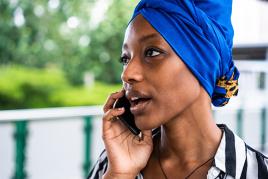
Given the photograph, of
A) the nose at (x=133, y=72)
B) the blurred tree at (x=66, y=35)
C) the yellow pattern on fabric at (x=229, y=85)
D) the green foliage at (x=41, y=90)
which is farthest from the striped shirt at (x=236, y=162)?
the green foliage at (x=41, y=90)

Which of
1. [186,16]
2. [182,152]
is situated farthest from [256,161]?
[186,16]

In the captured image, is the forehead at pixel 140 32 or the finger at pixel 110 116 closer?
the forehead at pixel 140 32

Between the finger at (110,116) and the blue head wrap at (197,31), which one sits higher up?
the blue head wrap at (197,31)

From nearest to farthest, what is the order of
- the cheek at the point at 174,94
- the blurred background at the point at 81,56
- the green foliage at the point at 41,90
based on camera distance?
the cheek at the point at 174,94
the blurred background at the point at 81,56
the green foliage at the point at 41,90

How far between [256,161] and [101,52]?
14.4m

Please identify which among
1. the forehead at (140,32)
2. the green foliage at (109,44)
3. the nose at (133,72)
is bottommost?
the nose at (133,72)

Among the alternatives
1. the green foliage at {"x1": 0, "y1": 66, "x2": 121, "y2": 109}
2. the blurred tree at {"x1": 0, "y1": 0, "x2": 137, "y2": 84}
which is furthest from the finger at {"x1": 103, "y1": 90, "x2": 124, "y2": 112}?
the green foliage at {"x1": 0, "y1": 66, "x2": 121, "y2": 109}

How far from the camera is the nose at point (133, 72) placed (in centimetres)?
→ 151

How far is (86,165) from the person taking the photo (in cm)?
548

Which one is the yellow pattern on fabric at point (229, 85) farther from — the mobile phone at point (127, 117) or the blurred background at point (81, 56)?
the blurred background at point (81, 56)

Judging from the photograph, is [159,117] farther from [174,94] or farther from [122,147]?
[122,147]

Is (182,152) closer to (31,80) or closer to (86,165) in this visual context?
(86,165)

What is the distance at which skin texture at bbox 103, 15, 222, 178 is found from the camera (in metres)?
1.49

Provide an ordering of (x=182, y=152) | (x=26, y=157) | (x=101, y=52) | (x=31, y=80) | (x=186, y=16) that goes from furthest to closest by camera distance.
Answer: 1. (x=31, y=80)
2. (x=101, y=52)
3. (x=26, y=157)
4. (x=182, y=152)
5. (x=186, y=16)
